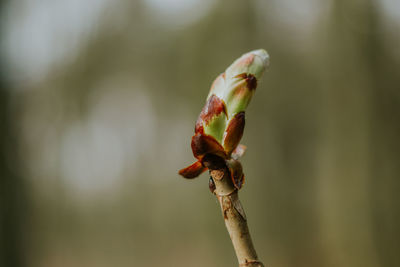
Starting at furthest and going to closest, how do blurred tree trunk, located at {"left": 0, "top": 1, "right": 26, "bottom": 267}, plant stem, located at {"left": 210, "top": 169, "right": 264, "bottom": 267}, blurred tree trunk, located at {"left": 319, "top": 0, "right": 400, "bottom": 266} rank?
blurred tree trunk, located at {"left": 0, "top": 1, "right": 26, "bottom": 267}
blurred tree trunk, located at {"left": 319, "top": 0, "right": 400, "bottom": 266}
plant stem, located at {"left": 210, "top": 169, "right": 264, "bottom": 267}

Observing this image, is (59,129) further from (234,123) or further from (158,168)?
(234,123)

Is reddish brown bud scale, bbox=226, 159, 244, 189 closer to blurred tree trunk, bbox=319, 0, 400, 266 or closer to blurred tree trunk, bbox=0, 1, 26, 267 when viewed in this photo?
blurred tree trunk, bbox=319, 0, 400, 266

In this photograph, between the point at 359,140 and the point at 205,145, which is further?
the point at 359,140

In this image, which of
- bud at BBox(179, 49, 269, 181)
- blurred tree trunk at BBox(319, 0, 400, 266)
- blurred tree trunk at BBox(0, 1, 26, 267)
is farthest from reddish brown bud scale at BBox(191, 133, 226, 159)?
blurred tree trunk at BBox(0, 1, 26, 267)

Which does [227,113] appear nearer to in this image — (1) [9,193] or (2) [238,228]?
(2) [238,228]

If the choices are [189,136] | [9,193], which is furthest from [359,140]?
[9,193]

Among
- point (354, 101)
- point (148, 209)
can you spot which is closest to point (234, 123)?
point (354, 101)
